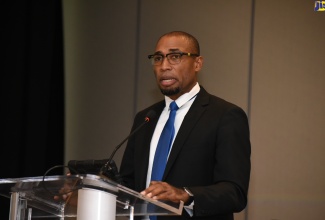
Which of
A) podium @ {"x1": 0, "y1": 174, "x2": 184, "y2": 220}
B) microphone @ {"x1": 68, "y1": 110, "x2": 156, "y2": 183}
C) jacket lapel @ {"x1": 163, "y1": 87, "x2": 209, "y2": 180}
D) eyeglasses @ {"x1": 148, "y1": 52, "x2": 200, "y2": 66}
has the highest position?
eyeglasses @ {"x1": 148, "y1": 52, "x2": 200, "y2": 66}

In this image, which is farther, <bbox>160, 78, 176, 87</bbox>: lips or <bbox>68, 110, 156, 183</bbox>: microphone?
<bbox>160, 78, 176, 87</bbox>: lips

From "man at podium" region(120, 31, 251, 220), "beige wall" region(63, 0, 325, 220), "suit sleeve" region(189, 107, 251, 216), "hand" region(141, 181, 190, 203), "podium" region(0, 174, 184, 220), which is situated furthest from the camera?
"beige wall" region(63, 0, 325, 220)

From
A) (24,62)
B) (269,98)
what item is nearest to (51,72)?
(24,62)

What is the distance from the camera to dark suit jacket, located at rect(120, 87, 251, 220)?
3043mm

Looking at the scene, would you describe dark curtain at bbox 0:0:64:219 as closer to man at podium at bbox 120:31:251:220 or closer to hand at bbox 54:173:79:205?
man at podium at bbox 120:31:251:220

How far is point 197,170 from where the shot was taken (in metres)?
3.25

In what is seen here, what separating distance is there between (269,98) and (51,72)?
178 centimetres

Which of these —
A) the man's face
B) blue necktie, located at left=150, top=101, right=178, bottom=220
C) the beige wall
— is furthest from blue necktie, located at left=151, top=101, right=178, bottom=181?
the beige wall

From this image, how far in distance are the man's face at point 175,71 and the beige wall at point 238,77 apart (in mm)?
1286

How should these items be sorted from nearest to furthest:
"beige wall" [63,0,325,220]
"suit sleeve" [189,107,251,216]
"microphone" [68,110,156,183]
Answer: "microphone" [68,110,156,183] → "suit sleeve" [189,107,251,216] → "beige wall" [63,0,325,220]

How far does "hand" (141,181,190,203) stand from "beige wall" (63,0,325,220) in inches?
86.5

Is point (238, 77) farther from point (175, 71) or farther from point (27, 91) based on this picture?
point (27, 91)

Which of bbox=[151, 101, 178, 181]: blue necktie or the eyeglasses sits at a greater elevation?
the eyeglasses

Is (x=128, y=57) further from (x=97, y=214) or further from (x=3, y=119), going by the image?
(x=97, y=214)
